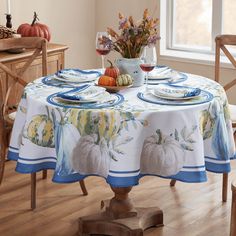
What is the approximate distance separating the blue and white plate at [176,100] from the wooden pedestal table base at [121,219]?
1.66 feet

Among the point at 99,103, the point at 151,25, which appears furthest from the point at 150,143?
the point at 151,25

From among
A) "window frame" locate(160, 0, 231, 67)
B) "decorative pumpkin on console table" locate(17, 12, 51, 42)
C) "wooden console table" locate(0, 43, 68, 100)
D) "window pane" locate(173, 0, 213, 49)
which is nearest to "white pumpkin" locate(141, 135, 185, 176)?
"wooden console table" locate(0, 43, 68, 100)

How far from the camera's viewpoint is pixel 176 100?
9.64ft

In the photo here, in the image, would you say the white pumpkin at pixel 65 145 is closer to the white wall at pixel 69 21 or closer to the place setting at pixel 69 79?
the place setting at pixel 69 79

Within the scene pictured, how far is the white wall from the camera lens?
496 centimetres

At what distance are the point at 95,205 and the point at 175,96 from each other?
99cm

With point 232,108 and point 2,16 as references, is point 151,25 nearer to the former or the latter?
point 232,108

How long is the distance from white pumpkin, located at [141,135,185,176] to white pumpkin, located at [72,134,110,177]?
18 cm

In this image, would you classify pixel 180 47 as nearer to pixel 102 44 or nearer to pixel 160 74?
pixel 160 74

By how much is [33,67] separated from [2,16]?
2.04ft

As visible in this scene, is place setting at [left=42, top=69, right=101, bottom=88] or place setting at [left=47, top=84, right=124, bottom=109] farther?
place setting at [left=42, top=69, right=101, bottom=88]

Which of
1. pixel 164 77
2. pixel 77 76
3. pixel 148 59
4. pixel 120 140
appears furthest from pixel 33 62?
pixel 120 140

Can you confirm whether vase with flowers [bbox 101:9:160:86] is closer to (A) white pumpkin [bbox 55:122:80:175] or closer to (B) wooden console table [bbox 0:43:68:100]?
(A) white pumpkin [bbox 55:122:80:175]

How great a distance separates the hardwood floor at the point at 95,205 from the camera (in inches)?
131
